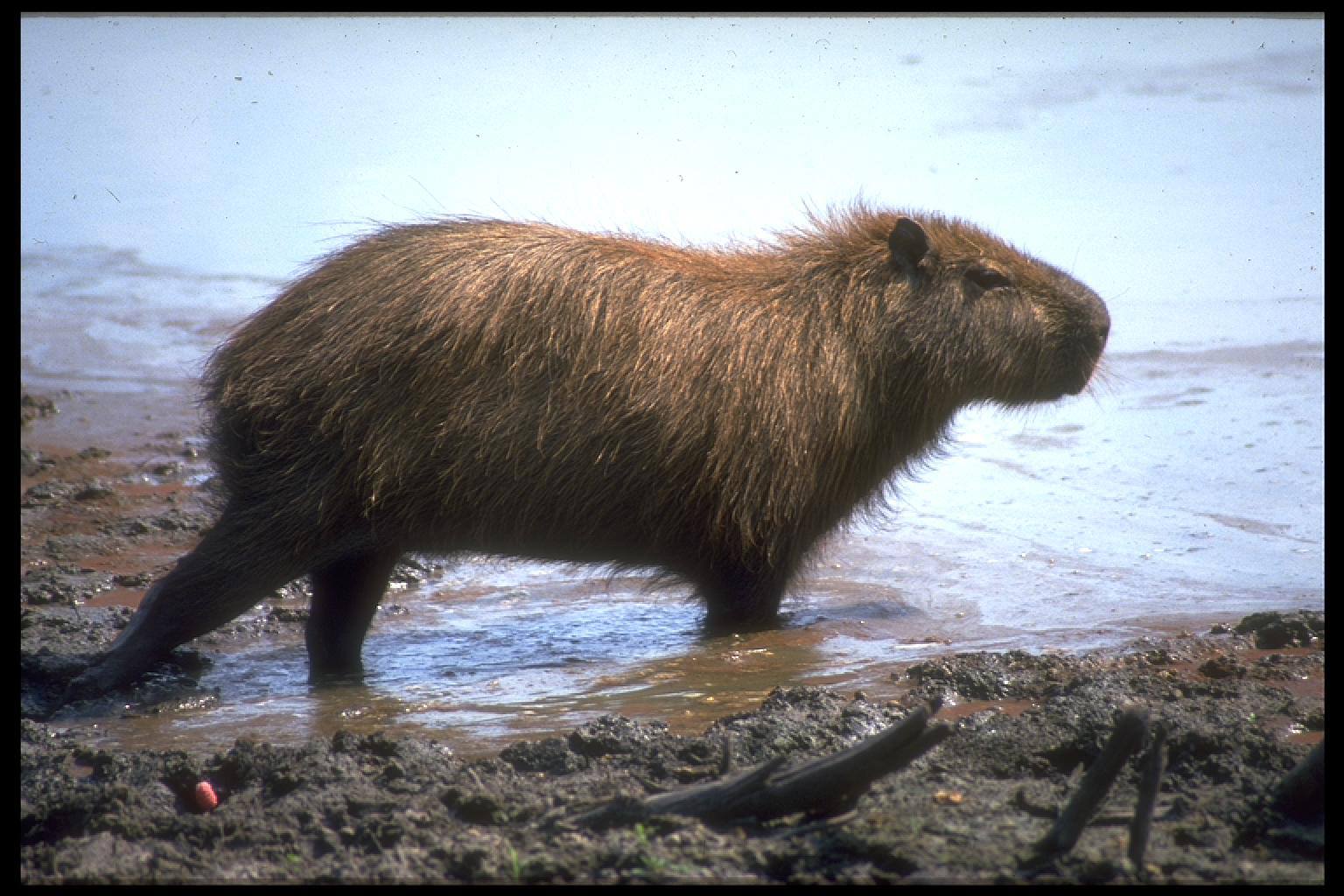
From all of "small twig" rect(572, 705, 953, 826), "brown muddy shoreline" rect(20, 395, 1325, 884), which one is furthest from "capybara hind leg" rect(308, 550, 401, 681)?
"small twig" rect(572, 705, 953, 826)

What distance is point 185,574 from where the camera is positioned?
4691 mm

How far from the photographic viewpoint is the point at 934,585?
6000 mm

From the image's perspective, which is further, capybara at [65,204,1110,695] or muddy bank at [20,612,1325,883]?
capybara at [65,204,1110,695]

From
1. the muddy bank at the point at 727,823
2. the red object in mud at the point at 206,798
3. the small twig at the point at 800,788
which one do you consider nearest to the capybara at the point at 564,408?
the muddy bank at the point at 727,823

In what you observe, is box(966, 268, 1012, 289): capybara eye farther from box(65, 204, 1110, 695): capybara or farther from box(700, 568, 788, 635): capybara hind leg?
box(700, 568, 788, 635): capybara hind leg

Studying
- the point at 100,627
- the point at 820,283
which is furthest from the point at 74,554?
the point at 820,283

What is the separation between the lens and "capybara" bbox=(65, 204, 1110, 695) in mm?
4605

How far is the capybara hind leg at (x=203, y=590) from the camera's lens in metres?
4.65

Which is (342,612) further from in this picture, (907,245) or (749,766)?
(907,245)

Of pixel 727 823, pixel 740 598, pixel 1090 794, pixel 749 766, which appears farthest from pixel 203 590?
pixel 1090 794

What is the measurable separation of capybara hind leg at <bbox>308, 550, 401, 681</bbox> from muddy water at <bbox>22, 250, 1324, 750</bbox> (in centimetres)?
13

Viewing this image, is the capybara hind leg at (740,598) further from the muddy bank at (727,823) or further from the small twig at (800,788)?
the small twig at (800,788)

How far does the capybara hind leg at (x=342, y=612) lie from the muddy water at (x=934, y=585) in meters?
0.13

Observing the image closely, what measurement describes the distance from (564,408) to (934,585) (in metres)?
2.11
